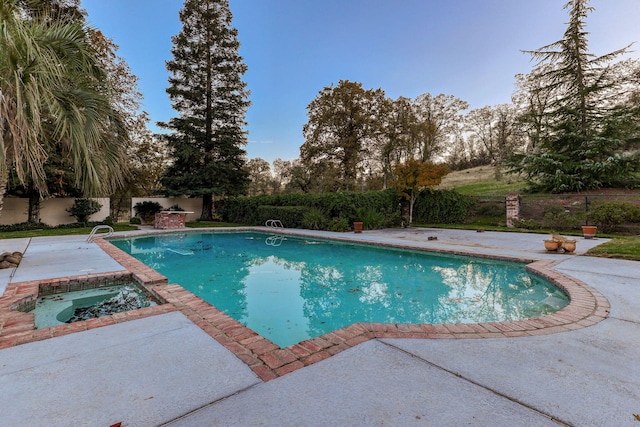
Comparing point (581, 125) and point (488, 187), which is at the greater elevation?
point (581, 125)

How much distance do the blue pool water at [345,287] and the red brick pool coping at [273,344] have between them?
0.77 m

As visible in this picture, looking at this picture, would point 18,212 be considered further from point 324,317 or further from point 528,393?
point 528,393

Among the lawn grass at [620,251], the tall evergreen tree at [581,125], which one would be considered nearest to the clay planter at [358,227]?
→ the lawn grass at [620,251]

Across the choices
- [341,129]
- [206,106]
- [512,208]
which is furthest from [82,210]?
[512,208]

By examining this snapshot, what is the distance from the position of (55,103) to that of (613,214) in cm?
1519

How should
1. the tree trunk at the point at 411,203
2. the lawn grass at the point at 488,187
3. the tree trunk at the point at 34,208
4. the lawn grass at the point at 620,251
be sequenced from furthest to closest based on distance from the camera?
the lawn grass at the point at 488,187 < the tree trunk at the point at 411,203 < the tree trunk at the point at 34,208 < the lawn grass at the point at 620,251

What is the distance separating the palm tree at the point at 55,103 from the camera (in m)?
3.57

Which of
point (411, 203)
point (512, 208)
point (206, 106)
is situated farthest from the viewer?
point (206, 106)

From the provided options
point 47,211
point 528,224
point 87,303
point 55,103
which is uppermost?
point 55,103

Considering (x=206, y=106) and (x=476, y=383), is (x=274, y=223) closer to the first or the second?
(x=206, y=106)

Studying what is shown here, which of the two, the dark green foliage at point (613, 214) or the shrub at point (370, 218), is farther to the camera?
the shrub at point (370, 218)

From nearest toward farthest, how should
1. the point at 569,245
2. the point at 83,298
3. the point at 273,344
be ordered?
the point at 273,344
the point at 83,298
the point at 569,245

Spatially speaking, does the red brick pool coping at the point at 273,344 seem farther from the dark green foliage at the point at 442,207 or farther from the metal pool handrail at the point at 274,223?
the dark green foliage at the point at 442,207

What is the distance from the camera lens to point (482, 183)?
2623 cm
